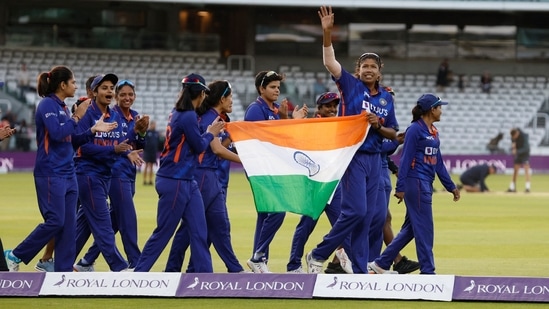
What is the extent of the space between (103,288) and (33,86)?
3722 centimetres

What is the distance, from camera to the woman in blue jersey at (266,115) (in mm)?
13781

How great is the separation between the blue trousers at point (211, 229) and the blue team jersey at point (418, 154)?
72.6 inches

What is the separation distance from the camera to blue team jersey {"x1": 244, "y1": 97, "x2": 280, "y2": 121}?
13867 mm

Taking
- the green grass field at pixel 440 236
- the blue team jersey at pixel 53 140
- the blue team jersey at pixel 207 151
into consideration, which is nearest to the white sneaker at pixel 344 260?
the green grass field at pixel 440 236

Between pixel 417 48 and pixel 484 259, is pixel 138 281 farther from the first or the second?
pixel 417 48

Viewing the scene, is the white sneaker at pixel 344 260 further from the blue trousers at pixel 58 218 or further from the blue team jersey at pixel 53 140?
the blue team jersey at pixel 53 140

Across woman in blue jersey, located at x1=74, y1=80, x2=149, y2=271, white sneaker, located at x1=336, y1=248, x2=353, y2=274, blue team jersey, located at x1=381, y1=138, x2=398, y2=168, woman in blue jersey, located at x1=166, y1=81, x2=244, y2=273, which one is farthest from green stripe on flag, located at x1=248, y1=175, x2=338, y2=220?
blue team jersey, located at x1=381, y1=138, x2=398, y2=168

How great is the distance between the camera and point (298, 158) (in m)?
12.6

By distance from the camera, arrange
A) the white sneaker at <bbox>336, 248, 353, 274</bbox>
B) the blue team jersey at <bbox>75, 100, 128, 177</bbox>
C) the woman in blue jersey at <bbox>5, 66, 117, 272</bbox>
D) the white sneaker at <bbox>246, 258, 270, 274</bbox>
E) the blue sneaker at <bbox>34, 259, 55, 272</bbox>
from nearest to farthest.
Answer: the woman in blue jersey at <bbox>5, 66, 117, 272</bbox> → the blue team jersey at <bbox>75, 100, 128, 177</bbox> → the white sneaker at <bbox>246, 258, 270, 274</bbox> → the blue sneaker at <bbox>34, 259, 55, 272</bbox> → the white sneaker at <bbox>336, 248, 353, 274</bbox>

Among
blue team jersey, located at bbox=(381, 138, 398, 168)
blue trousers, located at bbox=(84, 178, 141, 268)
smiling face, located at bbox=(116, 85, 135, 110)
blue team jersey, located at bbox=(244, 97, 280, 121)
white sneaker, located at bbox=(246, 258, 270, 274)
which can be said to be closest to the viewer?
blue trousers, located at bbox=(84, 178, 141, 268)

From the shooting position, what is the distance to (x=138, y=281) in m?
11.4

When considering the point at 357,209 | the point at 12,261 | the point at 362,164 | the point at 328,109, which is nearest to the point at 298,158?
the point at 362,164

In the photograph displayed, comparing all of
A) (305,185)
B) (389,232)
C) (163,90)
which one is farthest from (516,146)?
(305,185)

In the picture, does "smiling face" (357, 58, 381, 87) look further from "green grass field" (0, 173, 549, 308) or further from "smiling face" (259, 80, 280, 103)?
"green grass field" (0, 173, 549, 308)
